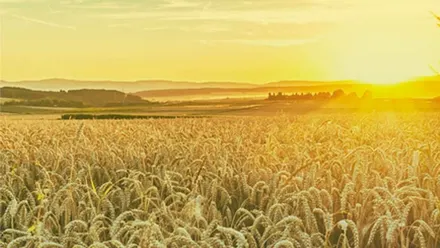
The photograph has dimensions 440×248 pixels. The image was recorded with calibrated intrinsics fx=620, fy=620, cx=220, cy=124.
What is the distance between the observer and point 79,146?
9.82 metres

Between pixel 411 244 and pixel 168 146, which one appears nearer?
pixel 411 244

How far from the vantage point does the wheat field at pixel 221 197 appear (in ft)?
13.6

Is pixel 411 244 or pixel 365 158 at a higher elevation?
pixel 365 158

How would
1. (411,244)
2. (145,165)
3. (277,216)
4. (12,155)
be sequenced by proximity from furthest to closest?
1. (12,155)
2. (145,165)
3. (411,244)
4. (277,216)

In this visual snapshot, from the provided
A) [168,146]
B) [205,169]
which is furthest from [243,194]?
[168,146]

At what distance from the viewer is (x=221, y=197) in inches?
239

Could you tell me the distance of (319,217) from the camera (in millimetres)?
5609

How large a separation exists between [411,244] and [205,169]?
8.89 feet

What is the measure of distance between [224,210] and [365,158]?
2.21 m

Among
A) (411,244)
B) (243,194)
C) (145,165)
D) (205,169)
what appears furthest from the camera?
(145,165)

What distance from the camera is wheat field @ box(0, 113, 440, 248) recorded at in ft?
13.6

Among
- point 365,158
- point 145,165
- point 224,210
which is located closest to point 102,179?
point 145,165

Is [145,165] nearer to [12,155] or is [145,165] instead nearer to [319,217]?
[12,155]

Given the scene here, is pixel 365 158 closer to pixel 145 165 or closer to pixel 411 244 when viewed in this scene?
pixel 411 244
